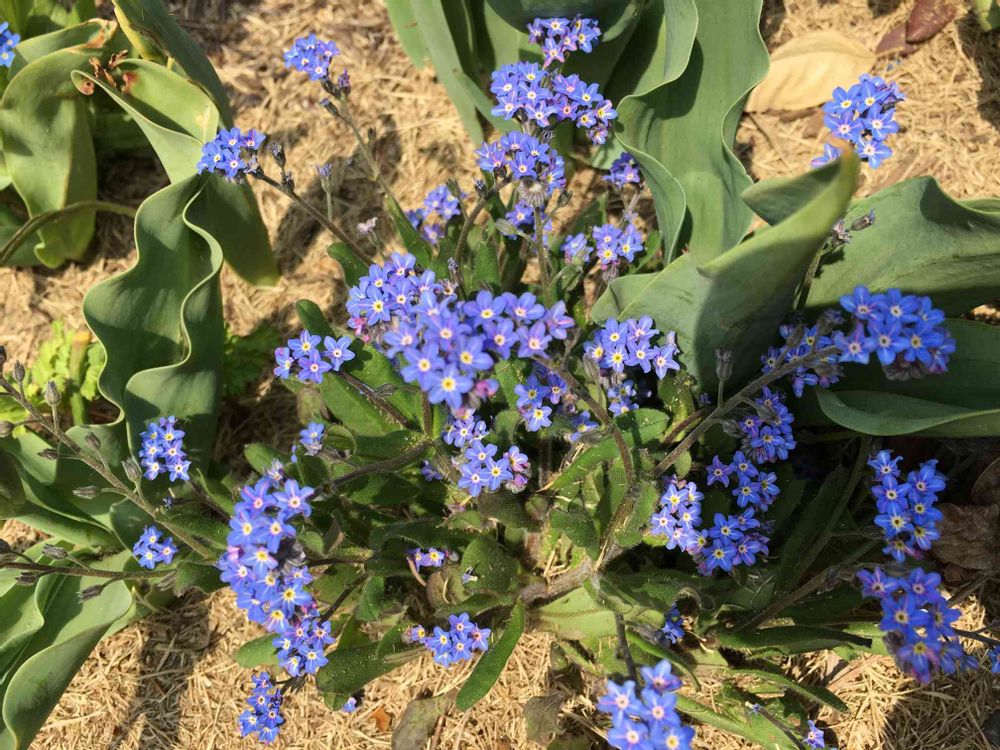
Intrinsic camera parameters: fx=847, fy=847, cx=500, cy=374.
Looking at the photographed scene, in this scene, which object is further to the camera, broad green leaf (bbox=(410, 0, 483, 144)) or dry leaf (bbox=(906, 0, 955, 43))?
dry leaf (bbox=(906, 0, 955, 43))

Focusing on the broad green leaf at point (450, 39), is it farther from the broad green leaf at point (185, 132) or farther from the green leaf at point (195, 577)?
the green leaf at point (195, 577)

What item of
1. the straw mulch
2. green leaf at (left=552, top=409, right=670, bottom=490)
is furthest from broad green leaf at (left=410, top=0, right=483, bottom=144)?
green leaf at (left=552, top=409, right=670, bottom=490)

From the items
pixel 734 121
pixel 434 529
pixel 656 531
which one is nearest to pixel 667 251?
pixel 734 121

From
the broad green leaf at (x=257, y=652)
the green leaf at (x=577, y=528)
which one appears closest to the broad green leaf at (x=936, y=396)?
the green leaf at (x=577, y=528)

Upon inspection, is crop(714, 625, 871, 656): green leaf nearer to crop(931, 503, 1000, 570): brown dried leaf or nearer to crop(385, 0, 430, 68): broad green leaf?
crop(931, 503, 1000, 570): brown dried leaf

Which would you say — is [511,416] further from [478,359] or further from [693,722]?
[693,722]
